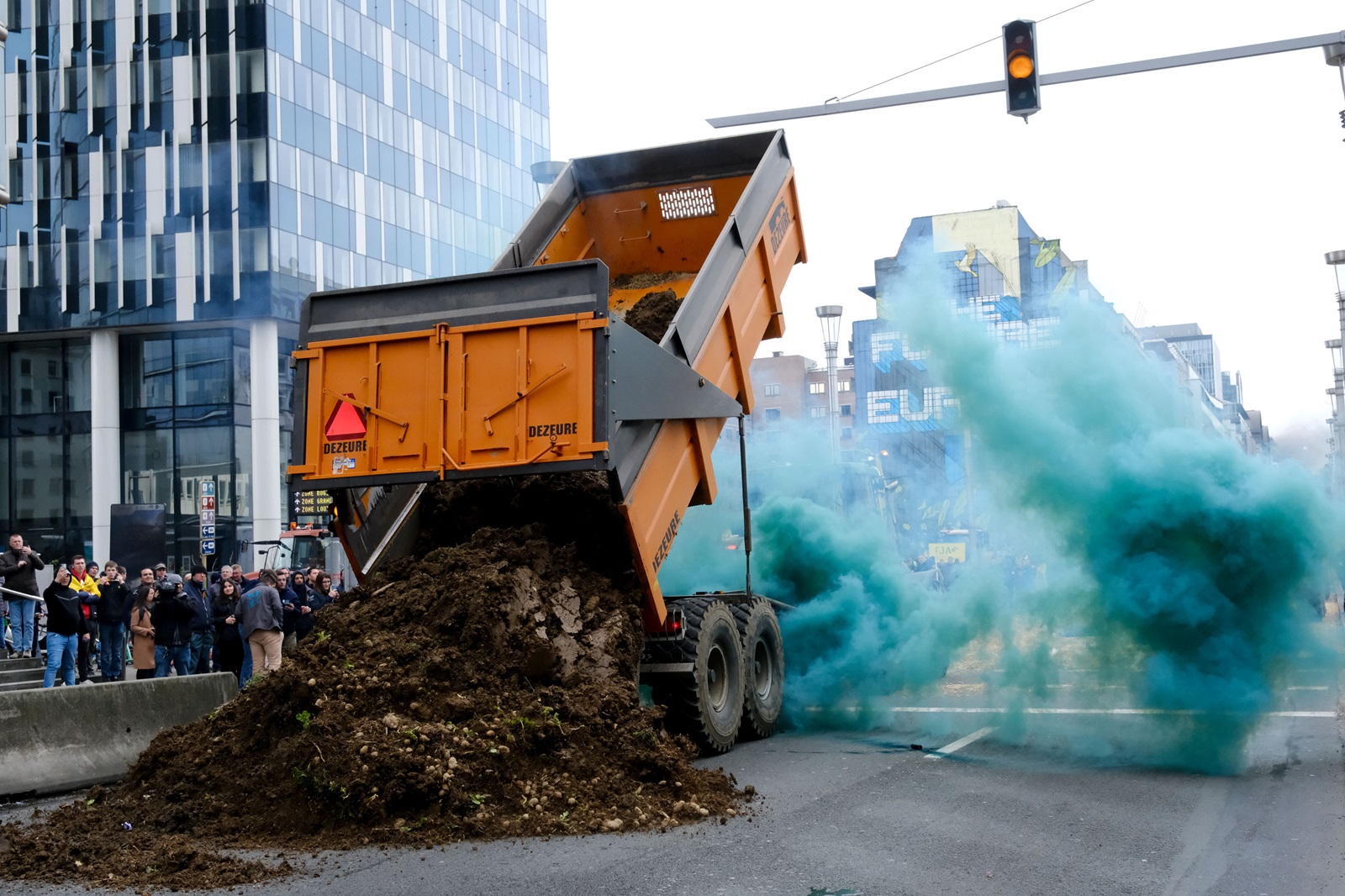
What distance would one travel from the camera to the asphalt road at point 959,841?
6152mm

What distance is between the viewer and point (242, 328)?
37375 mm

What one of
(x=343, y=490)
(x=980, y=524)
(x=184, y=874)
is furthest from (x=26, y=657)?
(x=980, y=524)

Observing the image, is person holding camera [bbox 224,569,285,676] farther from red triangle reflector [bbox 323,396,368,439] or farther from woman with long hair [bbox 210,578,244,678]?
red triangle reflector [bbox 323,396,368,439]

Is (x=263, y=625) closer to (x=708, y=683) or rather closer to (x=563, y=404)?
(x=708, y=683)

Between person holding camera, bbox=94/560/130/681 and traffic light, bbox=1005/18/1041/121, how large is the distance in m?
11.8

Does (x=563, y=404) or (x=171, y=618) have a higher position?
(x=563, y=404)

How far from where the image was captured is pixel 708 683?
10180 mm

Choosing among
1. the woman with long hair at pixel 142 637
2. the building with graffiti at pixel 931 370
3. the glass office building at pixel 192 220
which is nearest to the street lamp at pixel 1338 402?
the building with graffiti at pixel 931 370

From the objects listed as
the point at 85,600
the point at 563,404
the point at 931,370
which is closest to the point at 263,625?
the point at 85,600

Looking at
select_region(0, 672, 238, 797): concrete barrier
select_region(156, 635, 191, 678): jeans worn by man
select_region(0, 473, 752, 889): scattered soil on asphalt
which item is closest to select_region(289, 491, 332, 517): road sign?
select_region(0, 473, 752, 889): scattered soil on asphalt

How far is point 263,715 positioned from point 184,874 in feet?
5.31

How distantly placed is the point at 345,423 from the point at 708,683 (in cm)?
344

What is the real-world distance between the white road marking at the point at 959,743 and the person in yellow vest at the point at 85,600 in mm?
10481

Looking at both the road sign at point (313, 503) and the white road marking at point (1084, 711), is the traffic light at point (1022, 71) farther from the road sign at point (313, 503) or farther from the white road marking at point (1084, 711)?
the road sign at point (313, 503)
